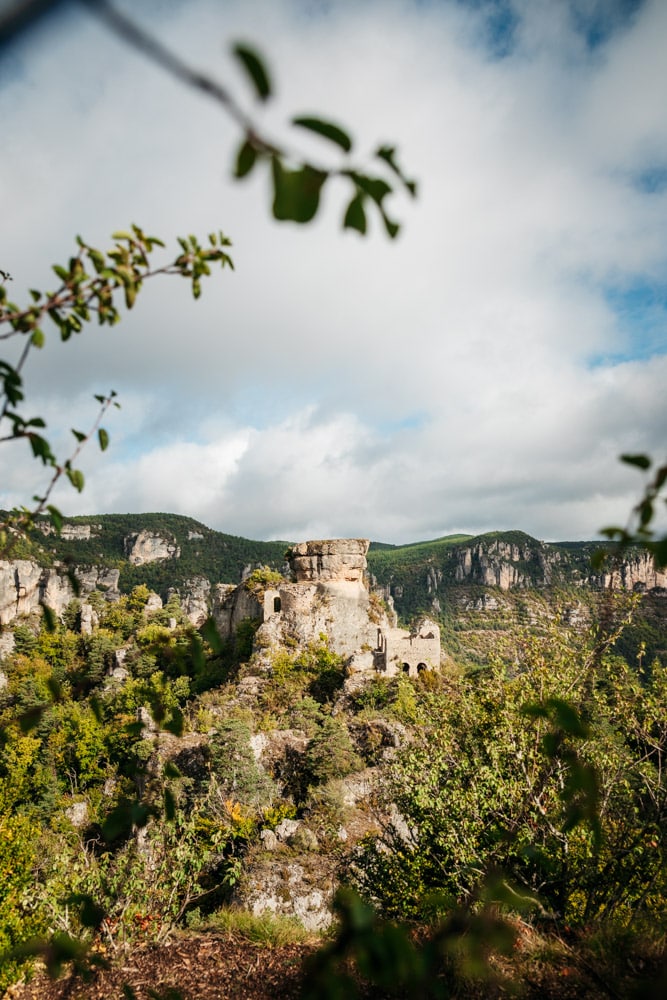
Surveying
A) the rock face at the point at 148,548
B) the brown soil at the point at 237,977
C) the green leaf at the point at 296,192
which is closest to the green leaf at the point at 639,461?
the green leaf at the point at 296,192

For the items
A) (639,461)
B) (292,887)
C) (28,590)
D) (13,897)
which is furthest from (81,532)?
(639,461)

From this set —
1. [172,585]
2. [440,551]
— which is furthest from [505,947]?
[440,551]

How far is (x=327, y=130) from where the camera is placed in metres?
0.90

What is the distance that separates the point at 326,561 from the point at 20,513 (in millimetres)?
28965

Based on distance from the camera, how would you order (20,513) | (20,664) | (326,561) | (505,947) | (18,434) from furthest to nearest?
(20,664)
(326,561)
(20,513)
(18,434)
(505,947)

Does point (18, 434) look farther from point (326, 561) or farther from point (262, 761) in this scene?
point (326, 561)

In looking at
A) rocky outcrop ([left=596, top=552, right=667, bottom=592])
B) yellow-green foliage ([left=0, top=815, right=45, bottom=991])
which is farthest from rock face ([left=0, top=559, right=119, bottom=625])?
rocky outcrop ([left=596, top=552, right=667, bottom=592])

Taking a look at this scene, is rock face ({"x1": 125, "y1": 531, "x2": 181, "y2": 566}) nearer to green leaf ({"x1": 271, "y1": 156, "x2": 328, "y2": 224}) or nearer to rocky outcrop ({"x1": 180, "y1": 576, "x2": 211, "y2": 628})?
rocky outcrop ({"x1": 180, "y1": 576, "x2": 211, "y2": 628})

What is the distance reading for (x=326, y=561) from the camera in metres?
31.4

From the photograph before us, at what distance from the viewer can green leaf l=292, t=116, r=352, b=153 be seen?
2.91 ft

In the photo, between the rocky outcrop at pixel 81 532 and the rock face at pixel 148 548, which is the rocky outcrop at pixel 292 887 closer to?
the rock face at pixel 148 548

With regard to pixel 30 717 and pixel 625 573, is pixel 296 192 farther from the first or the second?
pixel 625 573

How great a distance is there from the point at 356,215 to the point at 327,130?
0.68 ft

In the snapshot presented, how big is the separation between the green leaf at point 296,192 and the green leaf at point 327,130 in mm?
98
